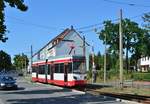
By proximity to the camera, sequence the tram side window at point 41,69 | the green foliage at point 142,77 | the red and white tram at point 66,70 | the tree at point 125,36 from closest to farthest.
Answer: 1. the red and white tram at point 66,70
2. the tram side window at point 41,69
3. the green foliage at point 142,77
4. the tree at point 125,36

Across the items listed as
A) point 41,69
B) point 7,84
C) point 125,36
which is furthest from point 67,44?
point 7,84

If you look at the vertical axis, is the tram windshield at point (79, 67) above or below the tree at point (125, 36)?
below

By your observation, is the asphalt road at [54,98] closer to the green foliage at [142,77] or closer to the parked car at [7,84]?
the parked car at [7,84]

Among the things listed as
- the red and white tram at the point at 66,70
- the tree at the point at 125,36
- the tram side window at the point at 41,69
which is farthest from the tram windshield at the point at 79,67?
the tree at the point at 125,36

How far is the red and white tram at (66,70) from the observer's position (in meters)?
42.6

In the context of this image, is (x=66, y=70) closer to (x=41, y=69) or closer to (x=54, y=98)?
(x=54, y=98)

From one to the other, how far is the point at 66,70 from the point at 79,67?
1583mm

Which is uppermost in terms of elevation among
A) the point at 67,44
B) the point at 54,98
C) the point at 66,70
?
the point at 67,44

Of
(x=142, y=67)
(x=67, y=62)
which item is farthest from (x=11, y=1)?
(x=142, y=67)

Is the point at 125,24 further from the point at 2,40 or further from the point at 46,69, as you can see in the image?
the point at 2,40

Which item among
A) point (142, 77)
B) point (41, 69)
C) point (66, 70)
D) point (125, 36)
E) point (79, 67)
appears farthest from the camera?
point (125, 36)

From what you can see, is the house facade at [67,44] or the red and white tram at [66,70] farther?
the house facade at [67,44]

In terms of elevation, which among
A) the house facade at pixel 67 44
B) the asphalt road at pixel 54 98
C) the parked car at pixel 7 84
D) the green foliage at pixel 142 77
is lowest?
the asphalt road at pixel 54 98

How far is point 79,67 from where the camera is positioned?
43.0m
